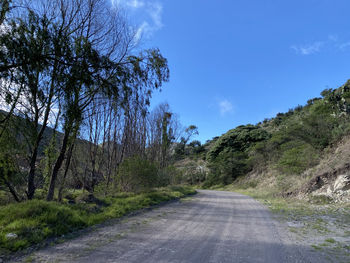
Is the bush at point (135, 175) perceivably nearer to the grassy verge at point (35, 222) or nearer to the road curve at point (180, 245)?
the grassy verge at point (35, 222)

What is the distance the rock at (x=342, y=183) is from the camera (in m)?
11.2

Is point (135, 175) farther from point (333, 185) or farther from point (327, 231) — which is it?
point (333, 185)

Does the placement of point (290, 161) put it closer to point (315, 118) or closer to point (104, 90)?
point (315, 118)

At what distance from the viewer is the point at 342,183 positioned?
11375 millimetres

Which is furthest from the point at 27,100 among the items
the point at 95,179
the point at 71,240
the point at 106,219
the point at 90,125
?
the point at 95,179

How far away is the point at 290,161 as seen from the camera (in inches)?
808

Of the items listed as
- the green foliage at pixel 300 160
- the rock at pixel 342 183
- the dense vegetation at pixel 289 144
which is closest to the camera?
the rock at pixel 342 183

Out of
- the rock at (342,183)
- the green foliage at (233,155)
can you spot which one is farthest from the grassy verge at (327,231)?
the green foliage at (233,155)

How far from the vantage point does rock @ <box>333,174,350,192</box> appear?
11227 millimetres

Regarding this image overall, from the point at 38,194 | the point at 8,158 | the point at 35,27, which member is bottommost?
the point at 38,194

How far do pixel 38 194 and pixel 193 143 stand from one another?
7003 cm

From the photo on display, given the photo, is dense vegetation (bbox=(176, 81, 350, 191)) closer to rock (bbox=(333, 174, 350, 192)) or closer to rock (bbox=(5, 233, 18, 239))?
rock (bbox=(333, 174, 350, 192))

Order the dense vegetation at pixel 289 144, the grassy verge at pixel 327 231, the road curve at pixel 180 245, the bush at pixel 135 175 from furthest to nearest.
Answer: the dense vegetation at pixel 289 144, the bush at pixel 135 175, the grassy verge at pixel 327 231, the road curve at pixel 180 245

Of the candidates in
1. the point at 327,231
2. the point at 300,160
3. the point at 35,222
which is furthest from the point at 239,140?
the point at 35,222
